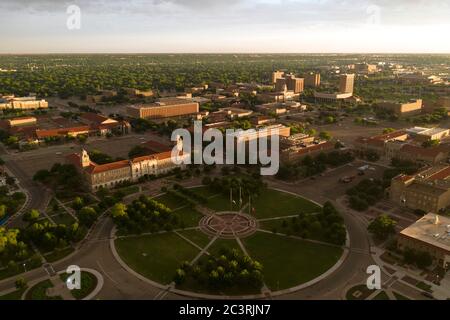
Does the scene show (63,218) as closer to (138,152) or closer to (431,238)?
(138,152)

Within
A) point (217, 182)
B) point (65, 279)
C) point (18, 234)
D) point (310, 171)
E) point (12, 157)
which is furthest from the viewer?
point (12, 157)

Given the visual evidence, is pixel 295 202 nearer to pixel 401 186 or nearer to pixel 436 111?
pixel 401 186

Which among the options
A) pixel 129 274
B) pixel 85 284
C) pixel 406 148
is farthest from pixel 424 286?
pixel 406 148

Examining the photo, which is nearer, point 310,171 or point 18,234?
point 18,234

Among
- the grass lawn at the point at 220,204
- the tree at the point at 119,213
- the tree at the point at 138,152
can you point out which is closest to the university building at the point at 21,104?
the tree at the point at 138,152

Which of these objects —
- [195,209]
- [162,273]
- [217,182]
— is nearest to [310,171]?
[217,182]

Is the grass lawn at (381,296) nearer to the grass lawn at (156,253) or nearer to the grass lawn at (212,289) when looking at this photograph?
the grass lawn at (212,289)

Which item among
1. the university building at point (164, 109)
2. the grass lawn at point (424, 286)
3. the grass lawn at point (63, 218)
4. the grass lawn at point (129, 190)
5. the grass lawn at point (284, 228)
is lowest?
the grass lawn at point (424, 286)

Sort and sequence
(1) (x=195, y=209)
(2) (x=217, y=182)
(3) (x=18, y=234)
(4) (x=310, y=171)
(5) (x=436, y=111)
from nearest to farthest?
1. (3) (x=18, y=234)
2. (1) (x=195, y=209)
3. (2) (x=217, y=182)
4. (4) (x=310, y=171)
5. (5) (x=436, y=111)
